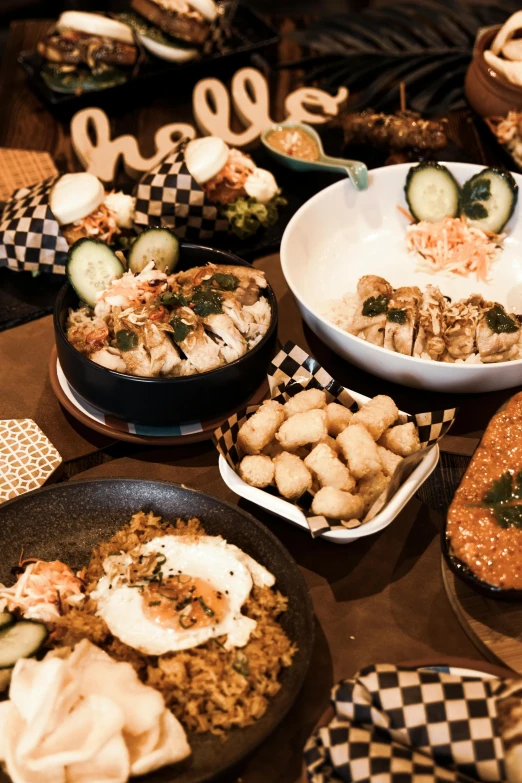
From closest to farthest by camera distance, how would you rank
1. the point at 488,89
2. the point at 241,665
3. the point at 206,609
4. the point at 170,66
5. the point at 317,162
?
the point at 241,665
the point at 206,609
the point at 317,162
the point at 488,89
the point at 170,66

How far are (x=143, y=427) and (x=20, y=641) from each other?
3.36 ft

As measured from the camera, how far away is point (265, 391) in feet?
10.0

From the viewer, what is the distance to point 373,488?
8.25 feet

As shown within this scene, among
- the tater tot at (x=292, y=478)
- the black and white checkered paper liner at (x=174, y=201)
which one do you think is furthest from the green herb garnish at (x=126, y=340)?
the black and white checkered paper liner at (x=174, y=201)

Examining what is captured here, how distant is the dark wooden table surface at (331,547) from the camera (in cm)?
230

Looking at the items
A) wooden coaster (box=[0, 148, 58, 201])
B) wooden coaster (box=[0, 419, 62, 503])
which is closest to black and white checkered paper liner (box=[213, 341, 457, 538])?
wooden coaster (box=[0, 419, 62, 503])

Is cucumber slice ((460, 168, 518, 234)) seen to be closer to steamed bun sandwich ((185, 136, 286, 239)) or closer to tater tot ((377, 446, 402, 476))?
steamed bun sandwich ((185, 136, 286, 239))

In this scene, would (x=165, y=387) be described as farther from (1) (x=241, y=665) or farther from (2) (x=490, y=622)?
(2) (x=490, y=622)

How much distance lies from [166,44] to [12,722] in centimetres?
474

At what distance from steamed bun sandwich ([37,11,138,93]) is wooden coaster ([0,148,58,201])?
0.68 metres

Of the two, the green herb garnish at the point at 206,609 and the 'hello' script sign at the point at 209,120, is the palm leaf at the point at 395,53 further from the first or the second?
the green herb garnish at the point at 206,609

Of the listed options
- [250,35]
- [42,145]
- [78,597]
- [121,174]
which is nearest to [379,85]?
[250,35]

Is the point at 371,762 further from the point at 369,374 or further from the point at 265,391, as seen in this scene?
the point at 369,374

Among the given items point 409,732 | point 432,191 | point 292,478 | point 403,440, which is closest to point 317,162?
point 432,191
